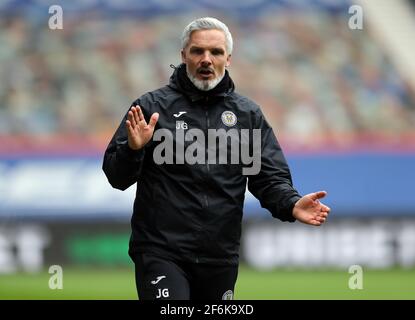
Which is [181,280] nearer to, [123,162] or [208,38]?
[123,162]

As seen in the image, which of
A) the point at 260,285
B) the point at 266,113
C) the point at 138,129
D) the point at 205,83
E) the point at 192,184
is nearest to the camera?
the point at 138,129

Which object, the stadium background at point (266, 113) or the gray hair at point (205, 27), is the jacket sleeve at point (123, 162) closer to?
the gray hair at point (205, 27)

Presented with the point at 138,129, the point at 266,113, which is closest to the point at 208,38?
the point at 138,129

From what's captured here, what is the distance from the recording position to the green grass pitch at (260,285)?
13539 millimetres

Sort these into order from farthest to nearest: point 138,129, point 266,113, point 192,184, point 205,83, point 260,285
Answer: point 266,113 → point 260,285 → point 205,83 → point 192,184 → point 138,129

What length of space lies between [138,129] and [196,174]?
449 millimetres

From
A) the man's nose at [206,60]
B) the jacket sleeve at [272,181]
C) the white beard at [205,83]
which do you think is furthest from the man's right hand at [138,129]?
the jacket sleeve at [272,181]

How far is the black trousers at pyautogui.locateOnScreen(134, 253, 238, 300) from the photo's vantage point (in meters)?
6.60

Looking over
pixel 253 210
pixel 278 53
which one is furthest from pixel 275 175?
pixel 278 53

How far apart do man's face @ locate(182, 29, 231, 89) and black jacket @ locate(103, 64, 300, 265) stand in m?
0.07

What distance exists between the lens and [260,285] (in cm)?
1473

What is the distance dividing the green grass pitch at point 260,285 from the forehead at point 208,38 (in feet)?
21.4

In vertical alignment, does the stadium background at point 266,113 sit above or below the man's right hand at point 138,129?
above
